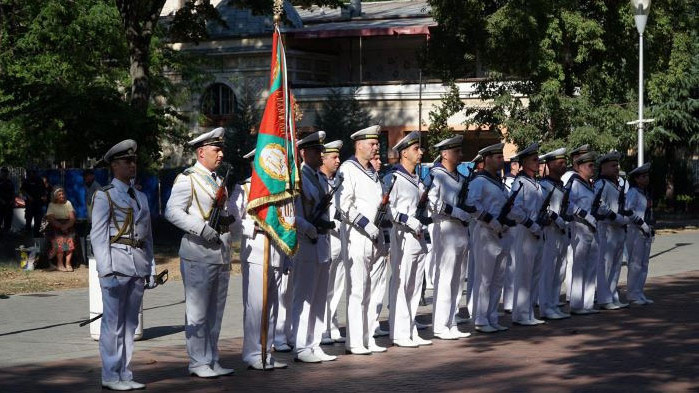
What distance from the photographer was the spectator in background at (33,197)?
100.0 ft

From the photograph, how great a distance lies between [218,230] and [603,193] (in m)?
7.21

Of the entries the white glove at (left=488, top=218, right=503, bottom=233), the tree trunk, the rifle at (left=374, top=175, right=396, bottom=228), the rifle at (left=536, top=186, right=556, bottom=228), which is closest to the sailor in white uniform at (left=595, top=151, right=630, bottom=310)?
the rifle at (left=536, top=186, right=556, bottom=228)

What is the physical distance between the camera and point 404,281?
13.1 m

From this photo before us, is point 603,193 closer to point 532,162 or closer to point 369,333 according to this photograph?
point 532,162

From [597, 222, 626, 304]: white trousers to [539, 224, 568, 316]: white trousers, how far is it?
0.87 m

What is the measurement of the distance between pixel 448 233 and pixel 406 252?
0.97 metres

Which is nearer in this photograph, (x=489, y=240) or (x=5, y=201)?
(x=489, y=240)

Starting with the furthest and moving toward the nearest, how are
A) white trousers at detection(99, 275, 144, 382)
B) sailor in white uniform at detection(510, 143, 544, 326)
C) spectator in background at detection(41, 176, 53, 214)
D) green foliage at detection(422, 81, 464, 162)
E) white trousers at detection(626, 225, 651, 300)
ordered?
1. green foliage at detection(422, 81, 464, 162)
2. spectator in background at detection(41, 176, 53, 214)
3. white trousers at detection(626, 225, 651, 300)
4. sailor in white uniform at detection(510, 143, 544, 326)
5. white trousers at detection(99, 275, 144, 382)

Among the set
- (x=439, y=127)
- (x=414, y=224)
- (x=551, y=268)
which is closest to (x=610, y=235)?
(x=551, y=268)

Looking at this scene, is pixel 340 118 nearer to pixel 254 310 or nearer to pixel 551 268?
pixel 551 268

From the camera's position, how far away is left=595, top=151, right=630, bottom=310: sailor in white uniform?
16.6 m

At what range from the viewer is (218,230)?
1096 cm

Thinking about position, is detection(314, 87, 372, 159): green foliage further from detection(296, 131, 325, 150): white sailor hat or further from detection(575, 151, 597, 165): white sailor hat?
detection(296, 131, 325, 150): white sailor hat

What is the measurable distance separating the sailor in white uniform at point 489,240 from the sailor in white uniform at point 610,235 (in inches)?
102
